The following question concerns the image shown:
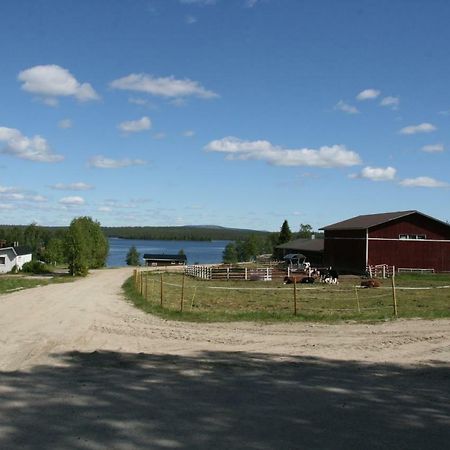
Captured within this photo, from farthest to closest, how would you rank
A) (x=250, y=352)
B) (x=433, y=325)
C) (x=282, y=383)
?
(x=433, y=325) → (x=250, y=352) → (x=282, y=383)

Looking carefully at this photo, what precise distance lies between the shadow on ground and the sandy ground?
0.02 meters

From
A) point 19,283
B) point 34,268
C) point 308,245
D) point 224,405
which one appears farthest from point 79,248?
point 224,405

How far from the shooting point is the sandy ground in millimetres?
6355

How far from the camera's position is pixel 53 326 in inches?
642

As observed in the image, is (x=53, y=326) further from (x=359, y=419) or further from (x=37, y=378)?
(x=359, y=419)

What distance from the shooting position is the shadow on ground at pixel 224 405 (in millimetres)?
6223

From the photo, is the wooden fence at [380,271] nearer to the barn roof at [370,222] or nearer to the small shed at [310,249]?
the barn roof at [370,222]

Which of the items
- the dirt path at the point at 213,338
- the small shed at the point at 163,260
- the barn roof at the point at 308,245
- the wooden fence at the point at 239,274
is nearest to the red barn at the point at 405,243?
the wooden fence at the point at 239,274

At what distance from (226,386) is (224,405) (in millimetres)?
1187

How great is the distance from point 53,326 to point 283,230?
76201 millimetres

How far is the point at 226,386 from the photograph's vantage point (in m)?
8.86

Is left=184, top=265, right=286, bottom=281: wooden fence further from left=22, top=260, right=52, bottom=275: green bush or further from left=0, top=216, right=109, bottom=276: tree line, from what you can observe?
left=22, top=260, right=52, bottom=275: green bush

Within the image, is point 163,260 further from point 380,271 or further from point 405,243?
point 380,271

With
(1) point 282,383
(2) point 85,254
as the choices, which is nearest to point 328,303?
(1) point 282,383
